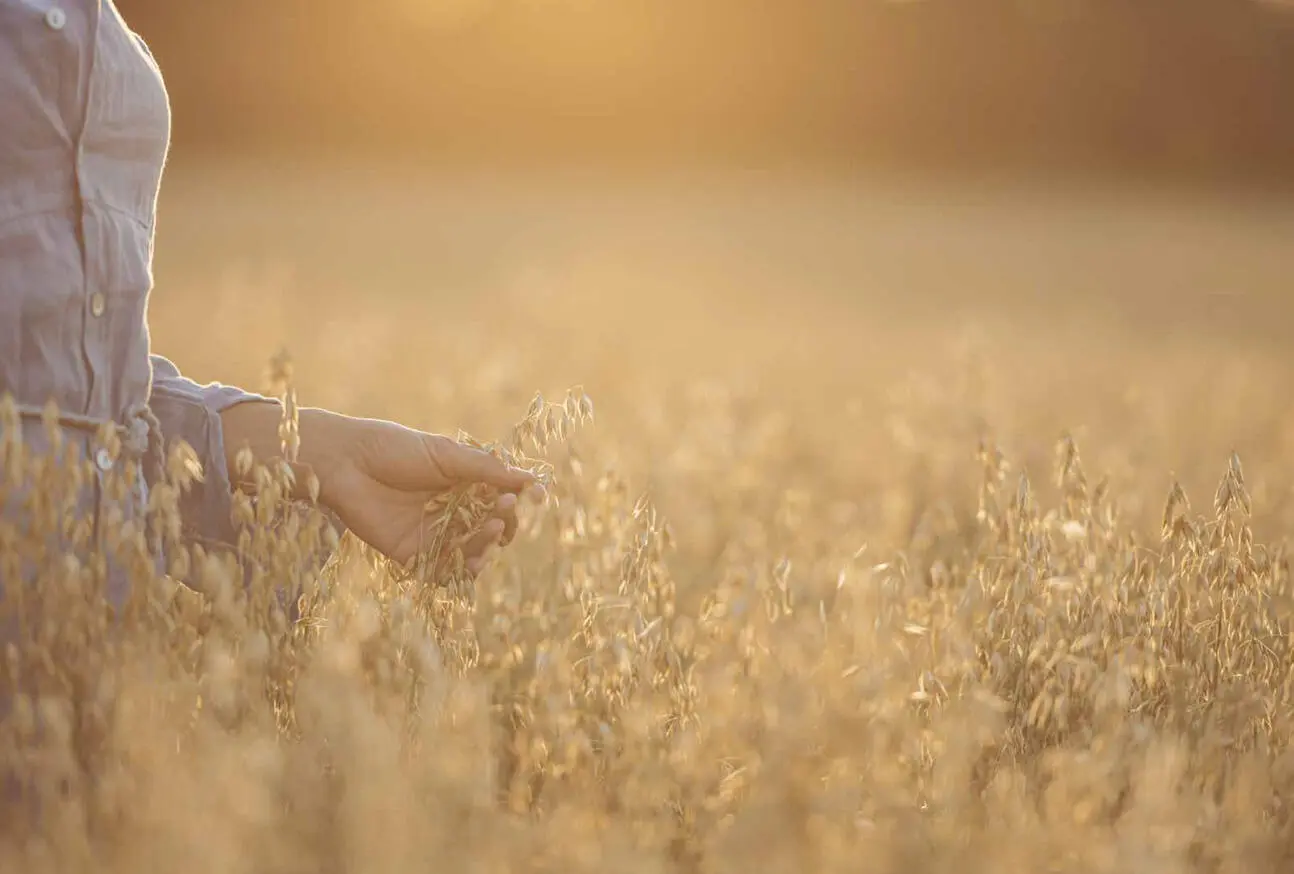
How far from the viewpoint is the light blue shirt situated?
1853 millimetres

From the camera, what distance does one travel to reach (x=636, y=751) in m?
1.85

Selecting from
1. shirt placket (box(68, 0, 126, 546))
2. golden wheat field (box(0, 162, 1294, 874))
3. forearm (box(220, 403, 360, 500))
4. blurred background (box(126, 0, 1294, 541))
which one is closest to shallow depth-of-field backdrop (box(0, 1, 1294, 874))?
golden wheat field (box(0, 162, 1294, 874))

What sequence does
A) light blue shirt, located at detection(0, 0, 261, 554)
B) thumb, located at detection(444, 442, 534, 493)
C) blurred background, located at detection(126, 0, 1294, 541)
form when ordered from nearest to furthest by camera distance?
1. light blue shirt, located at detection(0, 0, 261, 554)
2. thumb, located at detection(444, 442, 534, 493)
3. blurred background, located at detection(126, 0, 1294, 541)

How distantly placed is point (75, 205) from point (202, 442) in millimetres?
437

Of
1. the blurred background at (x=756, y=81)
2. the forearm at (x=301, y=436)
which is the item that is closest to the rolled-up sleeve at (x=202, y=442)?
the forearm at (x=301, y=436)

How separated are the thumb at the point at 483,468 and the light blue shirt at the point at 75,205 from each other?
48cm

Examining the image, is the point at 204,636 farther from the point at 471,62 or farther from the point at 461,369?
the point at 471,62

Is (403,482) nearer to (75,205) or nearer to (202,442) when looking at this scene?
(202,442)

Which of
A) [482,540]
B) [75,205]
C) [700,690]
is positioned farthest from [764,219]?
[75,205]

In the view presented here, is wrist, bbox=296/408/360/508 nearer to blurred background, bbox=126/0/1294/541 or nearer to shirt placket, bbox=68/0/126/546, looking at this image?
shirt placket, bbox=68/0/126/546

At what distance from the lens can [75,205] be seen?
1.91 metres

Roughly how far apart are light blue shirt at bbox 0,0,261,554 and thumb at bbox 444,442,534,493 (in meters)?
0.48

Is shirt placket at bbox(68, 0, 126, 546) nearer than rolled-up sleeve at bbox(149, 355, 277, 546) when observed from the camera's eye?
Yes

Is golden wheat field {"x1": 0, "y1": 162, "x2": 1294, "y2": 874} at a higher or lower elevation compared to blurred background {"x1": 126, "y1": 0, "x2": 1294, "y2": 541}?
higher
